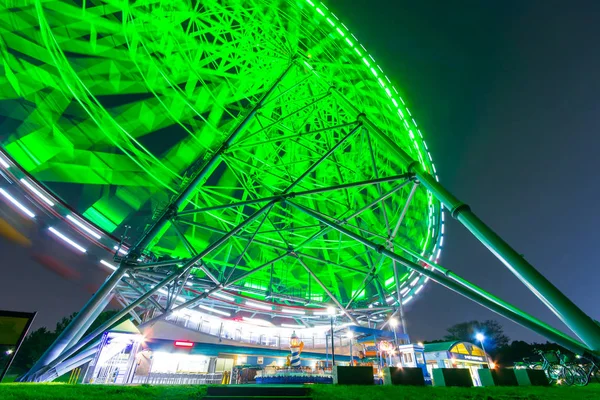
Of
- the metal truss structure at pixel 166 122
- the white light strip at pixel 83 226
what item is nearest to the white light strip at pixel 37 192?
the metal truss structure at pixel 166 122

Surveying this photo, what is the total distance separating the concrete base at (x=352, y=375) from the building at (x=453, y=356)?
2134 cm

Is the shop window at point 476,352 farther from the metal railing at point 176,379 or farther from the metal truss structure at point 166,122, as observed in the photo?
the metal railing at point 176,379

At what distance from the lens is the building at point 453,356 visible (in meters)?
26.0

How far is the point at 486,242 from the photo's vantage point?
6.66m

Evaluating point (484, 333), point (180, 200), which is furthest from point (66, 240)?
point (484, 333)

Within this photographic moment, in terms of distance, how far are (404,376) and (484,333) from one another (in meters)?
87.8

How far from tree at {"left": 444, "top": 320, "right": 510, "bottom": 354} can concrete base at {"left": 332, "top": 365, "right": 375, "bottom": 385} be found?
83.9 metres

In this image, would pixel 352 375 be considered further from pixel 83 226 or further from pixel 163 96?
pixel 163 96

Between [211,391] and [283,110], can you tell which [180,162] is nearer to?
[283,110]

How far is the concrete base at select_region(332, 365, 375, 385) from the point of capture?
9.62 m

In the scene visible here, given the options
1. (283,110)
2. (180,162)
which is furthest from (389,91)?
(180,162)

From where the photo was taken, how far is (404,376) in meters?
9.80

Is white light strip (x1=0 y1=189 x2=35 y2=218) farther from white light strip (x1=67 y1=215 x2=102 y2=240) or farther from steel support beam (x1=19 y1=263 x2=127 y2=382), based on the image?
steel support beam (x1=19 y1=263 x2=127 y2=382)

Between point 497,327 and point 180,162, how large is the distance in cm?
9535
